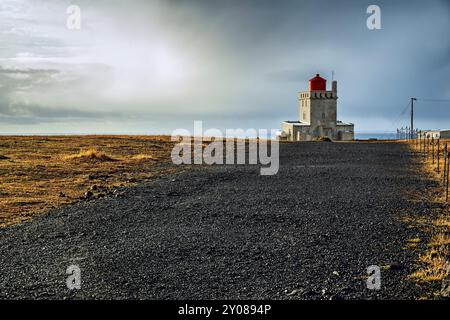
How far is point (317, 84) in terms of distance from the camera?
199 feet

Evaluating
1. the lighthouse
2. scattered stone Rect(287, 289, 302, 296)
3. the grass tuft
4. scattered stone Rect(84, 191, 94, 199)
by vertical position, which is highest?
the lighthouse

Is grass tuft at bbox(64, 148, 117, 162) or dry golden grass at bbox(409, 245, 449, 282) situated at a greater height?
grass tuft at bbox(64, 148, 117, 162)

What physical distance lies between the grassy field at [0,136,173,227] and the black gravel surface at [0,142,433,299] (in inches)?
50.5

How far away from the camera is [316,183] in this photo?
17.2 m

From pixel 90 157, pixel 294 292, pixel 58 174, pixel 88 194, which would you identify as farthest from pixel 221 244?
pixel 90 157

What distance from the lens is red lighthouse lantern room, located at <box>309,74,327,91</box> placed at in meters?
60.2

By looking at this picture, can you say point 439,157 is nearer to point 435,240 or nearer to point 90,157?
point 435,240

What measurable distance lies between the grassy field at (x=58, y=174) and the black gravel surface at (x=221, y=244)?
1282mm

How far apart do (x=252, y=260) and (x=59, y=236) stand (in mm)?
4525

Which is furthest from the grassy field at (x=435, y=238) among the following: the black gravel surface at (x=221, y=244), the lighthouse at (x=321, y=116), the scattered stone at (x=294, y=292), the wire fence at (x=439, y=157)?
the lighthouse at (x=321, y=116)

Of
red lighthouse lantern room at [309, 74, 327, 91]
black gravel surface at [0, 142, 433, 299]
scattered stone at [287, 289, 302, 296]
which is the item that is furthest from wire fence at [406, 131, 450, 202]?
red lighthouse lantern room at [309, 74, 327, 91]

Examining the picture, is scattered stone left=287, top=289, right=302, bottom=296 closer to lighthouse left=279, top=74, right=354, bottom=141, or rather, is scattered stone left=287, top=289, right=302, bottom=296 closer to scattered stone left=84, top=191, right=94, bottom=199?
scattered stone left=84, top=191, right=94, bottom=199

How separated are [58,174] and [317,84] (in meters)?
45.8
